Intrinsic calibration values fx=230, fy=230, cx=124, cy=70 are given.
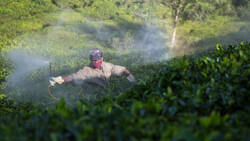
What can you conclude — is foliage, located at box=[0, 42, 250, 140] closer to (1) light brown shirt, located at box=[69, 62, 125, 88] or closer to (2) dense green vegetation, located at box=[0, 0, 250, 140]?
(2) dense green vegetation, located at box=[0, 0, 250, 140]

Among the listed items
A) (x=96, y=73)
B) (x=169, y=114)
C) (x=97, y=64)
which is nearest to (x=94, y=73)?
(x=96, y=73)

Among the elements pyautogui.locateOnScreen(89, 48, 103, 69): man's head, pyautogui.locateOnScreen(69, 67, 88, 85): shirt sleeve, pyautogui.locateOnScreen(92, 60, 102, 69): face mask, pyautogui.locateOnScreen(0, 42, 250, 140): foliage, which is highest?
pyautogui.locateOnScreen(0, 42, 250, 140): foliage

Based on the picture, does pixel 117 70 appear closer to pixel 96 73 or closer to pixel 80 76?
pixel 96 73

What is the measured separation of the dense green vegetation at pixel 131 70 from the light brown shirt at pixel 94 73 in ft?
1.20

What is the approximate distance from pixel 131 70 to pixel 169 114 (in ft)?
18.4

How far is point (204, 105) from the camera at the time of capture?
2.40 meters

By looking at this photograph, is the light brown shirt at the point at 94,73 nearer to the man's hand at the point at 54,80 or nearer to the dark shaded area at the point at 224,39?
the man's hand at the point at 54,80

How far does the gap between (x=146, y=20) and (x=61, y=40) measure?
7.41 metres

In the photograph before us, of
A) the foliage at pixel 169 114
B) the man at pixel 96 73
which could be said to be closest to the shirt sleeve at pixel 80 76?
the man at pixel 96 73

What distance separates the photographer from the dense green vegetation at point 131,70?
1926mm

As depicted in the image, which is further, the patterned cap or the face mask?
the face mask

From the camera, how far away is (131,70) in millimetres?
7844

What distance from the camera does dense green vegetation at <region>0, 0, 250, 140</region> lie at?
1.93 m

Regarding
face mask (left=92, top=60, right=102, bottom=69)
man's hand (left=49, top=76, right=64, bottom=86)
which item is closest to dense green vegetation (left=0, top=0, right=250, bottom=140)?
man's hand (left=49, top=76, right=64, bottom=86)
